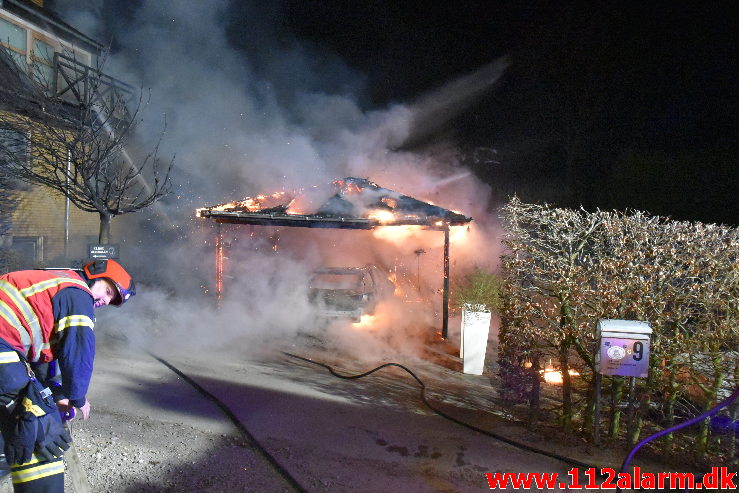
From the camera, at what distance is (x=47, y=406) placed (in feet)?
8.37

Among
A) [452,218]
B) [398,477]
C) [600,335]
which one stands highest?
[452,218]

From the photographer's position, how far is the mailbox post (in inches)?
155

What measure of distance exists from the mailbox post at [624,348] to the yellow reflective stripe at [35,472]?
409 centimetres

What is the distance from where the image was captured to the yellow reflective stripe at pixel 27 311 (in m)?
2.56

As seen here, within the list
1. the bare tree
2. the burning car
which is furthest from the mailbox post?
the bare tree

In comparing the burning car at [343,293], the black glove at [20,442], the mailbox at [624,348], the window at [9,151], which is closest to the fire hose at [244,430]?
the black glove at [20,442]

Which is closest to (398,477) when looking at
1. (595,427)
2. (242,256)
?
(595,427)

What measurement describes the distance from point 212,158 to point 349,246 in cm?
604

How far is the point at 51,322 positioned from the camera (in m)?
2.65

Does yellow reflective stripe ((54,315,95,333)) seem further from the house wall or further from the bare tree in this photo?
the house wall

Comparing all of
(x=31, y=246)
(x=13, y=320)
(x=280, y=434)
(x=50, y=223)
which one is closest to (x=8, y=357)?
(x=13, y=320)

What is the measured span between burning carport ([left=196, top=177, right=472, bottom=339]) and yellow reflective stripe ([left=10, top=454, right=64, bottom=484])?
7827 millimetres

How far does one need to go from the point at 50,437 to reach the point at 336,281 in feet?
27.0

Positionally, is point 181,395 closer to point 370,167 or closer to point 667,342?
point 667,342
